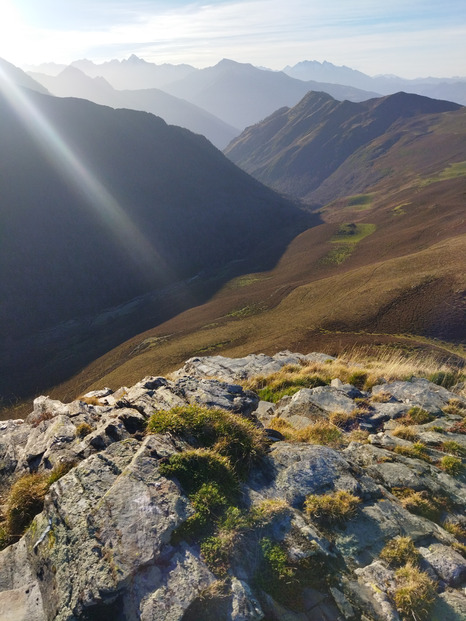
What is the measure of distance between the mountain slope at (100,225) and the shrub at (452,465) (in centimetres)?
5830

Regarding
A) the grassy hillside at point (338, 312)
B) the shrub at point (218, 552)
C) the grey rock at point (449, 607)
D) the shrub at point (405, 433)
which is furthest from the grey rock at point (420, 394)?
the grassy hillside at point (338, 312)

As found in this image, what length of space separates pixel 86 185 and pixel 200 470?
114194mm

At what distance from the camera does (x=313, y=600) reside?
549 cm

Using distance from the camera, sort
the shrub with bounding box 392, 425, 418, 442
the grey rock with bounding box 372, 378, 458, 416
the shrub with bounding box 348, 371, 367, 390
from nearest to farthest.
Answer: the shrub with bounding box 392, 425, 418, 442, the grey rock with bounding box 372, 378, 458, 416, the shrub with bounding box 348, 371, 367, 390

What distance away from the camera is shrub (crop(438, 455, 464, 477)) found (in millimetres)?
8969

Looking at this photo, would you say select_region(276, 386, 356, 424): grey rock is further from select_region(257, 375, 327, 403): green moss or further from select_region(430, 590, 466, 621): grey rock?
select_region(430, 590, 466, 621): grey rock

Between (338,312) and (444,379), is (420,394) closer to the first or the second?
(444,379)

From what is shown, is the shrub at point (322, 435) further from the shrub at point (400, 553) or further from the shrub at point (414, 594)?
the shrub at point (414, 594)

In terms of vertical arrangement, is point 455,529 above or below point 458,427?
above

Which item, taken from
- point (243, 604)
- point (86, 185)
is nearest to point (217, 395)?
point (243, 604)

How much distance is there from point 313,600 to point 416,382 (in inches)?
471

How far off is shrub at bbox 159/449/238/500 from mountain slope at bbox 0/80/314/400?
184 ft

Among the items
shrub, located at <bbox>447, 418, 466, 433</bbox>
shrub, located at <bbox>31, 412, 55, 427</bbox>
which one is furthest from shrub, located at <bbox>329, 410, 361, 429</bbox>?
shrub, located at <bbox>31, 412, 55, 427</bbox>

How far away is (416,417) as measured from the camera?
39.3 ft
